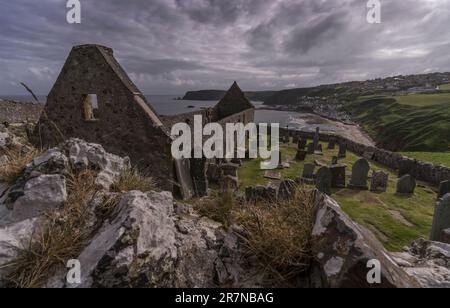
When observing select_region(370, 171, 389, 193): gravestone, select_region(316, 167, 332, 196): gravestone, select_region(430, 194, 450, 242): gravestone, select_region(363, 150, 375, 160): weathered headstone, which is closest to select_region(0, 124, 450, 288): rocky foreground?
select_region(430, 194, 450, 242): gravestone

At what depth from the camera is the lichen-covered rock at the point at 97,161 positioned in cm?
327

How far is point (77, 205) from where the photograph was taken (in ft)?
8.89

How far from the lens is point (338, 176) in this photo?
1494cm

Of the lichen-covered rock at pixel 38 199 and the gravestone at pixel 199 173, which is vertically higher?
the lichen-covered rock at pixel 38 199

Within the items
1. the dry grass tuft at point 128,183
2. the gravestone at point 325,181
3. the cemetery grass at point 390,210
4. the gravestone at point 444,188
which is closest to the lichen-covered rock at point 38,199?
the dry grass tuft at point 128,183

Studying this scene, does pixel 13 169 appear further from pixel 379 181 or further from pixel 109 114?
pixel 379 181

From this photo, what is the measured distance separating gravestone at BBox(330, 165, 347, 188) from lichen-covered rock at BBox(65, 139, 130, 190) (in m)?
13.9

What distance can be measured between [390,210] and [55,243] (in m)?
13.4

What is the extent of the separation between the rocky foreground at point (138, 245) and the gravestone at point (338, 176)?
1221 centimetres

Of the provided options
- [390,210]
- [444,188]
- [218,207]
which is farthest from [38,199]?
[444,188]

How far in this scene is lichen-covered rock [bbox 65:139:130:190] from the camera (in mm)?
3273

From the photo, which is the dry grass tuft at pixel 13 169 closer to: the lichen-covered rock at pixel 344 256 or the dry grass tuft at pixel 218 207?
the dry grass tuft at pixel 218 207

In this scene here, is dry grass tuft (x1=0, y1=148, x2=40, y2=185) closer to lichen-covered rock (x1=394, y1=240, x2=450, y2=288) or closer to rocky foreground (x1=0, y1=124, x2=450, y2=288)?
rocky foreground (x1=0, y1=124, x2=450, y2=288)
